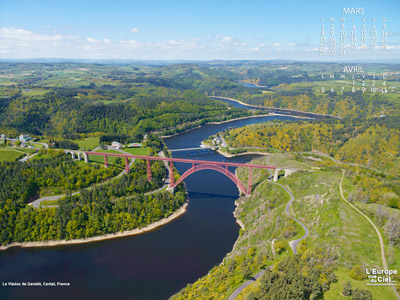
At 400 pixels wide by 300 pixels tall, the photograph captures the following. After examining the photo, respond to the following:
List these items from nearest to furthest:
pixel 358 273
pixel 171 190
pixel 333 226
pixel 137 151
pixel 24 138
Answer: pixel 358 273 < pixel 333 226 < pixel 171 190 < pixel 137 151 < pixel 24 138

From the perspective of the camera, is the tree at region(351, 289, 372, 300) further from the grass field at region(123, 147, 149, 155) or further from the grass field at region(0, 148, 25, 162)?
the grass field at region(0, 148, 25, 162)

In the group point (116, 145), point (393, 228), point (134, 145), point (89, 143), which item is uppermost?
point (89, 143)

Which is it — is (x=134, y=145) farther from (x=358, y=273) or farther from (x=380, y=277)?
Result: (x=380, y=277)

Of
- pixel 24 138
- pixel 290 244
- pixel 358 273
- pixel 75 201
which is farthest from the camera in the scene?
pixel 24 138

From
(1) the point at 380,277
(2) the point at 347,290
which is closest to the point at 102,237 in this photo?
(2) the point at 347,290

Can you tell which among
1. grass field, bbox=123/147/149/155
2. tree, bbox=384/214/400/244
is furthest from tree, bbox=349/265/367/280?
grass field, bbox=123/147/149/155

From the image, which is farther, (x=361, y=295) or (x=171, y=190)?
(x=171, y=190)

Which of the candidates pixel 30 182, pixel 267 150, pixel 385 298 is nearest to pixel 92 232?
pixel 30 182

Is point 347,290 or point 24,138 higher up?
point 24,138

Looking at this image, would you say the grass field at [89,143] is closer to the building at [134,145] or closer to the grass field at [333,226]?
the building at [134,145]
